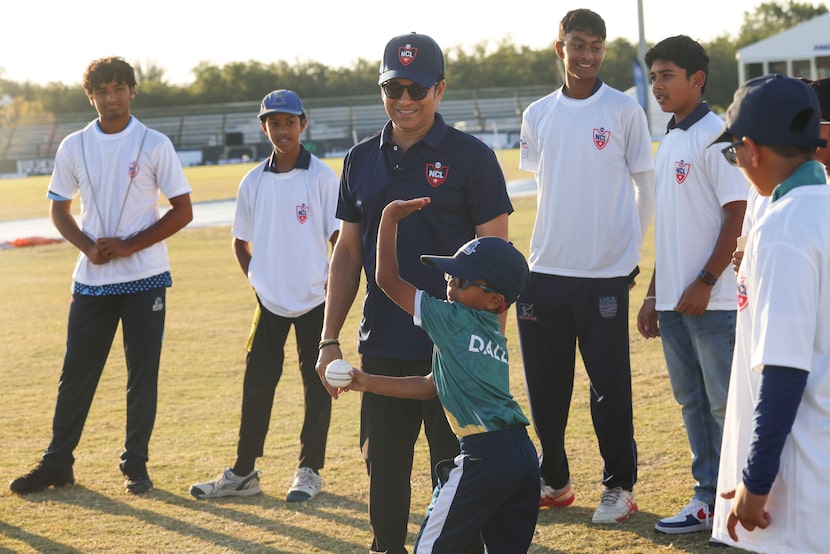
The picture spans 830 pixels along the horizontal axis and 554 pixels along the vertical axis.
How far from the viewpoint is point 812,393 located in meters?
2.83

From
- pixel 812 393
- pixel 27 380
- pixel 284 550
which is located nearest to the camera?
pixel 812 393

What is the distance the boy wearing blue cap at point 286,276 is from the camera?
6199 mm

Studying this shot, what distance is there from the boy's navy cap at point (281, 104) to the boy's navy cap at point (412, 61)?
2110 millimetres

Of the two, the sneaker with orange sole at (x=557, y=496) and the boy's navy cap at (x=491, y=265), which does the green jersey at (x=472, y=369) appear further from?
the sneaker with orange sole at (x=557, y=496)

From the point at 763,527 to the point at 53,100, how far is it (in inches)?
4161

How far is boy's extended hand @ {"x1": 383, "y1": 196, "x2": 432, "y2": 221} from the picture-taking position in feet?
12.6

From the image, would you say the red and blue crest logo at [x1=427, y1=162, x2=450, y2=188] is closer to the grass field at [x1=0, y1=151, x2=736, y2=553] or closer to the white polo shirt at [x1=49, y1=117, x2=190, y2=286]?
the grass field at [x1=0, y1=151, x2=736, y2=553]

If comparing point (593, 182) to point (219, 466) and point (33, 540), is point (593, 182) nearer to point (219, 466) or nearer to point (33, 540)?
point (219, 466)

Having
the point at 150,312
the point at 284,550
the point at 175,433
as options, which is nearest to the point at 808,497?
the point at 284,550

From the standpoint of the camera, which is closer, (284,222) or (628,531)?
(628,531)

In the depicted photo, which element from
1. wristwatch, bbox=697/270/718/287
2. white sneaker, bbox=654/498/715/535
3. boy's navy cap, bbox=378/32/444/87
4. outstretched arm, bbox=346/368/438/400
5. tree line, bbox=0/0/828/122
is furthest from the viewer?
tree line, bbox=0/0/828/122

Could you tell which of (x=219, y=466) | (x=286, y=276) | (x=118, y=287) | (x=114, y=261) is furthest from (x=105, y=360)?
(x=286, y=276)

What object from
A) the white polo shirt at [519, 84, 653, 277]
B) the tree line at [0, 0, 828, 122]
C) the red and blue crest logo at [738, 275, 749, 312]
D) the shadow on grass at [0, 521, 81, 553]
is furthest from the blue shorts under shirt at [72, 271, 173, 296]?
the tree line at [0, 0, 828, 122]

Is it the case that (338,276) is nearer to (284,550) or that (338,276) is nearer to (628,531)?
(284,550)
